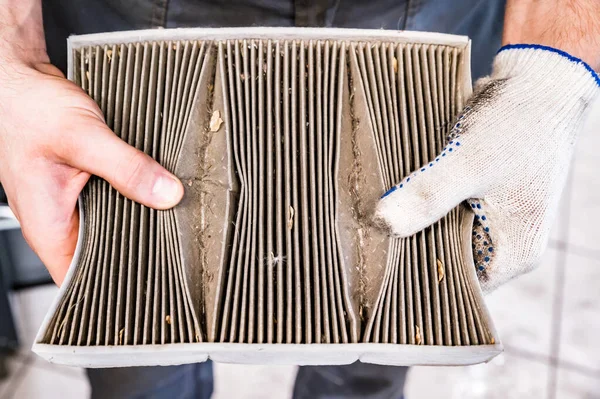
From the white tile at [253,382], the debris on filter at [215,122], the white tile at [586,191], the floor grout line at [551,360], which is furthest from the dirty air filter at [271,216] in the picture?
the white tile at [586,191]

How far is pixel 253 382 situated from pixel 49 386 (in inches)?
31.4

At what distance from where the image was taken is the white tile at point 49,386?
79.3 inches

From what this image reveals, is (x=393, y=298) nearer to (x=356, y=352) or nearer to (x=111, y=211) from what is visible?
(x=356, y=352)

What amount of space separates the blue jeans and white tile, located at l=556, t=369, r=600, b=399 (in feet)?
3.45

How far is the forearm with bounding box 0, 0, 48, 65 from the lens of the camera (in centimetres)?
105

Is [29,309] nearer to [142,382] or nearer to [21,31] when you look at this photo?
[142,382]

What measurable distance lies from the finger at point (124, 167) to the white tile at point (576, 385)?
6.04 feet

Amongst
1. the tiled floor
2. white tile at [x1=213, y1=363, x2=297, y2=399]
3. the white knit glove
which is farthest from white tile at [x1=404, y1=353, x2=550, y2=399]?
the white knit glove

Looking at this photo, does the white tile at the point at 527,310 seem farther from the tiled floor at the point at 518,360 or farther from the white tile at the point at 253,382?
the white tile at the point at 253,382

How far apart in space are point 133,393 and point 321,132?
35.4 inches

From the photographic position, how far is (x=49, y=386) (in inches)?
80.0

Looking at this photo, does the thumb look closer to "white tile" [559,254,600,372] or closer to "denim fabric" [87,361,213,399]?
"denim fabric" [87,361,213,399]

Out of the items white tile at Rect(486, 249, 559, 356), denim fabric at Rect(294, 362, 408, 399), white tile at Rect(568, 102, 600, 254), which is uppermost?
white tile at Rect(568, 102, 600, 254)

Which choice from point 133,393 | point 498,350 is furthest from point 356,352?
point 133,393
